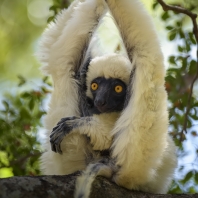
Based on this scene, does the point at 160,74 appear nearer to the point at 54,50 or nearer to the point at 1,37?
the point at 54,50

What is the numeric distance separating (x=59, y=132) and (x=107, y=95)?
0.57m

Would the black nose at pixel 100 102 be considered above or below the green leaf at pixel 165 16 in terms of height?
below

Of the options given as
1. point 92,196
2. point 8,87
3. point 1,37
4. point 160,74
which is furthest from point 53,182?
point 1,37

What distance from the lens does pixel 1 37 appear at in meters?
8.20

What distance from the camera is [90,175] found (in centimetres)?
313

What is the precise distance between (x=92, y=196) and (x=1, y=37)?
5.71 meters

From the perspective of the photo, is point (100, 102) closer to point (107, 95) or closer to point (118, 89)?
point (107, 95)

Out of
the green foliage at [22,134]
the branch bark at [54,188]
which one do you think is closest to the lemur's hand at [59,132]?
the branch bark at [54,188]

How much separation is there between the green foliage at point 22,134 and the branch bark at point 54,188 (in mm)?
1401

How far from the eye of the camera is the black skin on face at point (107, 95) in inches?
147

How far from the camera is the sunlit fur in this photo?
10.7 ft

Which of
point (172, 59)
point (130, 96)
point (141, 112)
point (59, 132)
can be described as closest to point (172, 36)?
point (172, 59)

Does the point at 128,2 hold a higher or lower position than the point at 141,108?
higher

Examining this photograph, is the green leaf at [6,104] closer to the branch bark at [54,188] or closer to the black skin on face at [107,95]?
the black skin on face at [107,95]
